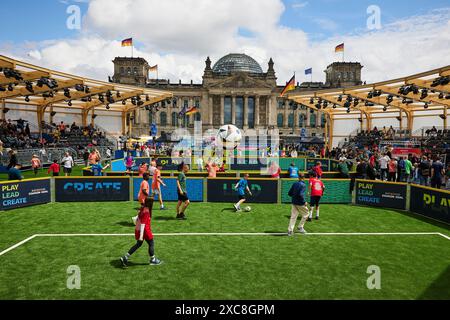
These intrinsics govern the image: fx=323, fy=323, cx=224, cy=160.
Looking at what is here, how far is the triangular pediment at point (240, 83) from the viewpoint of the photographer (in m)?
90.0

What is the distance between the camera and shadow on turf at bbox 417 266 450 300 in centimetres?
657

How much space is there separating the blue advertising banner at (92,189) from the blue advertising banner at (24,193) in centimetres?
54

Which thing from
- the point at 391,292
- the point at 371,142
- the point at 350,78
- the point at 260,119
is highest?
the point at 350,78

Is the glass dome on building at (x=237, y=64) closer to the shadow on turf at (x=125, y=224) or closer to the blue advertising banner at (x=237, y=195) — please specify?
the blue advertising banner at (x=237, y=195)

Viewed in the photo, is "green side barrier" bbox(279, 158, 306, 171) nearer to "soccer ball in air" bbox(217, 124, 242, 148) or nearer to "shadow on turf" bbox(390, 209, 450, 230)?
"soccer ball in air" bbox(217, 124, 242, 148)

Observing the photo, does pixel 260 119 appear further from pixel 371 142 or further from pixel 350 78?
pixel 371 142

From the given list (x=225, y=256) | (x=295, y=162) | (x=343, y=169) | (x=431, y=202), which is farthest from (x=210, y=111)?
(x=225, y=256)

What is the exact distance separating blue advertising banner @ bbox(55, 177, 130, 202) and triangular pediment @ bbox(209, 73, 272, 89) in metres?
77.4

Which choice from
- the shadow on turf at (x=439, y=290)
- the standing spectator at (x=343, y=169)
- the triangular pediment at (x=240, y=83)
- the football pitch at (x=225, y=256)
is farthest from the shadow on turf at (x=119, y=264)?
the triangular pediment at (x=240, y=83)

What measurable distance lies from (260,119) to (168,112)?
2651 cm
